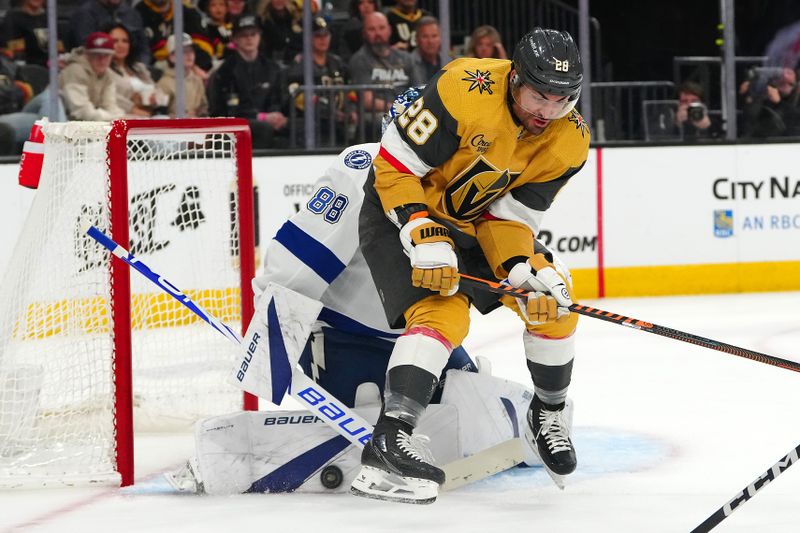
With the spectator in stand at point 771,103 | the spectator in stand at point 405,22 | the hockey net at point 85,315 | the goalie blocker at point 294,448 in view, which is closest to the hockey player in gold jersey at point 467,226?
the goalie blocker at point 294,448

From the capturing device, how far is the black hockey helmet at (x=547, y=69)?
2.65 metres

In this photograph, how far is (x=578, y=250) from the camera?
6535 mm

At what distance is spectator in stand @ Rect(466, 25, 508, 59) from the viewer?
6.65 meters

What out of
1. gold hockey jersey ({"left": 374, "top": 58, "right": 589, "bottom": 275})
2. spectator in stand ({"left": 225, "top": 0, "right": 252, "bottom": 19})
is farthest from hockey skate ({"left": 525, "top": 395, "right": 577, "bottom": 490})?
spectator in stand ({"left": 225, "top": 0, "right": 252, "bottom": 19})

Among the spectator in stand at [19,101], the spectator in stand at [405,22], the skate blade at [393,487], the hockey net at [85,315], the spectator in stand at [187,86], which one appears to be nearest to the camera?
the skate blade at [393,487]

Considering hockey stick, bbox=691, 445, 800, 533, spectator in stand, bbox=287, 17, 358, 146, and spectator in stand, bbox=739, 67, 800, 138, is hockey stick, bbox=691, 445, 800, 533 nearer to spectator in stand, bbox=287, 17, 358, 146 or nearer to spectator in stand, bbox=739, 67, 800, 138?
spectator in stand, bbox=287, 17, 358, 146

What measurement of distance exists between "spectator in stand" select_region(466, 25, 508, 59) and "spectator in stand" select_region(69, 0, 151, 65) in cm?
169

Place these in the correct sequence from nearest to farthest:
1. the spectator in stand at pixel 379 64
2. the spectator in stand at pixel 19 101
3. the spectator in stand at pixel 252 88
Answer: the spectator in stand at pixel 19 101, the spectator in stand at pixel 252 88, the spectator in stand at pixel 379 64

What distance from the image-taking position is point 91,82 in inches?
231

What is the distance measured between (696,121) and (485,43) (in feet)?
3.89

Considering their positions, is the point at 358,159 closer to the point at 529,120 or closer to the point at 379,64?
the point at 529,120

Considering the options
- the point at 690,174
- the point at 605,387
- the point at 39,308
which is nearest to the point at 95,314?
the point at 39,308

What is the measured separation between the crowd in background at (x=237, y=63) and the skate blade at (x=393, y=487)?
3618 millimetres

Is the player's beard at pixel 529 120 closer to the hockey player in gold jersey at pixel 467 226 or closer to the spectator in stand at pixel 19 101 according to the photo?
the hockey player in gold jersey at pixel 467 226
